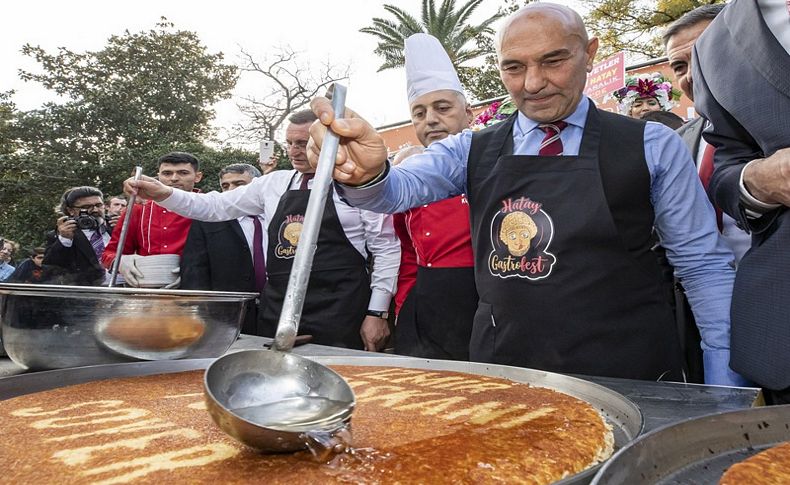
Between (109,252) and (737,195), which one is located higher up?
(737,195)

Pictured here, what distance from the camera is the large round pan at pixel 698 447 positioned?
1.81ft

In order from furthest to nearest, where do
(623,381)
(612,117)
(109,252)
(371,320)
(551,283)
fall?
(109,252) → (371,320) → (612,117) → (551,283) → (623,381)

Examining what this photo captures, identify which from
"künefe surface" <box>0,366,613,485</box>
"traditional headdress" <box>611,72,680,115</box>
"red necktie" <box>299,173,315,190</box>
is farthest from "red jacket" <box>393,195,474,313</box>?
"traditional headdress" <box>611,72,680,115</box>

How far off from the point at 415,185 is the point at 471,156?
182 millimetres

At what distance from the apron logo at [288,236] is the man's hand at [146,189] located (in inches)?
22.9

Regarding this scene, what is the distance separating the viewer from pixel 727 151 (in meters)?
1.36

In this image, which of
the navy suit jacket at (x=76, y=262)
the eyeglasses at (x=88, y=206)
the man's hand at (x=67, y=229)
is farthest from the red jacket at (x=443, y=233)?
the eyeglasses at (x=88, y=206)

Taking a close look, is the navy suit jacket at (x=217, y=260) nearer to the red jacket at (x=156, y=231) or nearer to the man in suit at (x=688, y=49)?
the red jacket at (x=156, y=231)

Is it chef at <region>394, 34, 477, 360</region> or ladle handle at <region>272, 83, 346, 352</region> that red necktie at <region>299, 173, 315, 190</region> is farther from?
ladle handle at <region>272, 83, 346, 352</region>

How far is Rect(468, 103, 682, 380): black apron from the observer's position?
4.52 feet

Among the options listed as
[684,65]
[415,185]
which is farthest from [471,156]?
[684,65]

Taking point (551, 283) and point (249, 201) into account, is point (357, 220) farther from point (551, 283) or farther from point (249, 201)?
point (551, 283)

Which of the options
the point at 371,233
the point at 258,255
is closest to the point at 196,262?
the point at 258,255

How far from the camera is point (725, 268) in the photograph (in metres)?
1.46
